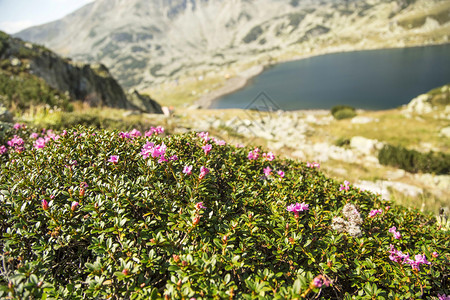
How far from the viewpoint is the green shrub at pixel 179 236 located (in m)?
2.13

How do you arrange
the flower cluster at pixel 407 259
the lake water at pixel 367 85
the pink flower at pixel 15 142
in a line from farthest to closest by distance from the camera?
the lake water at pixel 367 85 < the pink flower at pixel 15 142 < the flower cluster at pixel 407 259

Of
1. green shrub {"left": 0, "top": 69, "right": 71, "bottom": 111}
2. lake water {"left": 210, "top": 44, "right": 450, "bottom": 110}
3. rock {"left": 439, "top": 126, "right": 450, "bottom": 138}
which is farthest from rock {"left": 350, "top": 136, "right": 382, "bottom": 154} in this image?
lake water {"left": 210, "top": 44, "right": 450, "bottom": 110}

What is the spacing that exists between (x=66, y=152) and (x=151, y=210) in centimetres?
213

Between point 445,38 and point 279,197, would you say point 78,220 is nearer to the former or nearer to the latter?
point 279,197

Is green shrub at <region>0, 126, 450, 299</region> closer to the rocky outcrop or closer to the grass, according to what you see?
the grass

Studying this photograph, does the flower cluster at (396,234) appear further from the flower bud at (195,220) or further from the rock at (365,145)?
the rock at (365,145)

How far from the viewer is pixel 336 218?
3277 millimetres

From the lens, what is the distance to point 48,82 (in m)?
19.9

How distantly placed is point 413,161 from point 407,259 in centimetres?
1823

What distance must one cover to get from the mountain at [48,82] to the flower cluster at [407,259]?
1617 cm

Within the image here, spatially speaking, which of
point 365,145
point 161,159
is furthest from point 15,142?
point 365,145

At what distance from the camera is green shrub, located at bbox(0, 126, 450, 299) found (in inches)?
84.0

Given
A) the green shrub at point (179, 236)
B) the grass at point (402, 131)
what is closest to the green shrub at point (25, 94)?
the green shrub at point (179, 236)

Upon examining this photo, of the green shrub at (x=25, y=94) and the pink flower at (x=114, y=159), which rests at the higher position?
the green shrub at (x=25, y=94)
